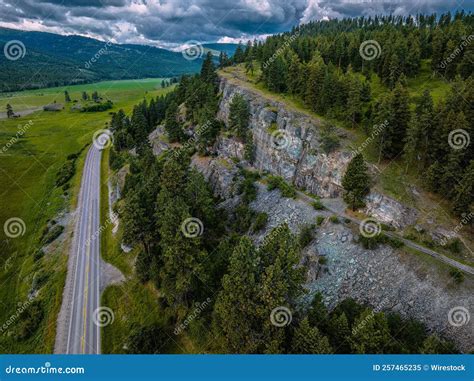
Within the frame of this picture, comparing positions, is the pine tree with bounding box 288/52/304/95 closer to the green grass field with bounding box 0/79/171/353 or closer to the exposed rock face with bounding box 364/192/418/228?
the exposed rock face with bounding box 364/192/418/228

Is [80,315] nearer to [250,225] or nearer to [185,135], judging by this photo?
[250,225]

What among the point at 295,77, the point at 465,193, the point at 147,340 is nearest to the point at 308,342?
the point at 147,340

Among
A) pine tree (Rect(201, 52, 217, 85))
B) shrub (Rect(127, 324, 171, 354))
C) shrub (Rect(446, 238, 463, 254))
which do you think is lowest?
shrub (Rect(127, 324, 171, 354))

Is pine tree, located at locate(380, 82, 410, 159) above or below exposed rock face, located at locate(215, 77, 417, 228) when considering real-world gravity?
above

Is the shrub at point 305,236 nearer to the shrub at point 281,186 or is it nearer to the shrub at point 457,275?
the shrub at point 281,186

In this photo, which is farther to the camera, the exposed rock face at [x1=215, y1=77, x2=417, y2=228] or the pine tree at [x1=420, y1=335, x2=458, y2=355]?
the exposed rock face at [x1=215, y1=77, x2=417, y2=228]

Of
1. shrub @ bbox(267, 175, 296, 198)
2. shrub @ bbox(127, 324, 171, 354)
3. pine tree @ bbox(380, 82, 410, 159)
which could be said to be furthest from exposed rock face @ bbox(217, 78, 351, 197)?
shrub @ bbox(127, 324, 171, 354)
